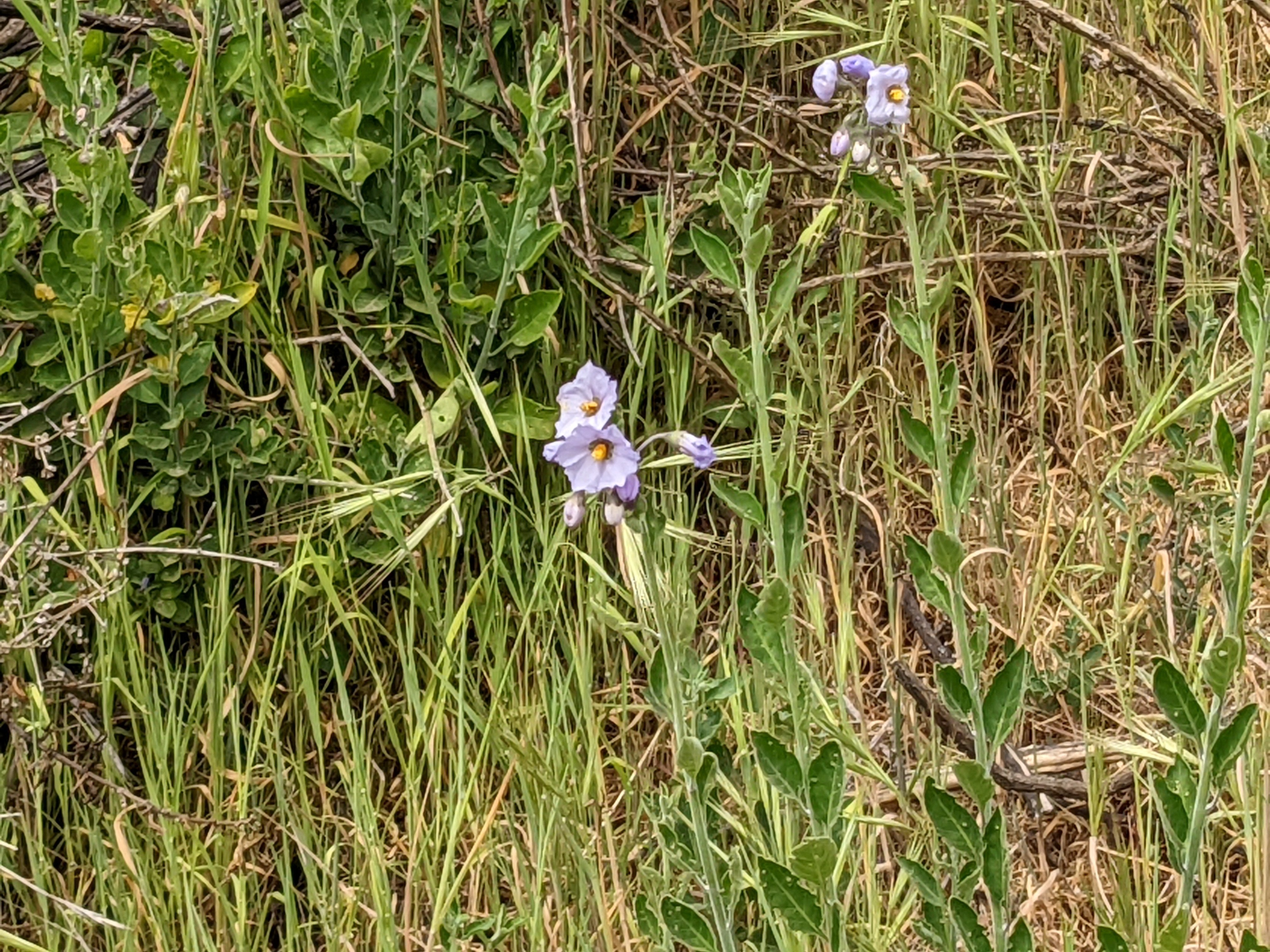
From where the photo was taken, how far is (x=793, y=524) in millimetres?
1273

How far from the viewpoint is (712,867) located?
1.29 metres

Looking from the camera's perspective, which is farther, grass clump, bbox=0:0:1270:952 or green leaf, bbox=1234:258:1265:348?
grass clump, bbox=0:0:1270:952

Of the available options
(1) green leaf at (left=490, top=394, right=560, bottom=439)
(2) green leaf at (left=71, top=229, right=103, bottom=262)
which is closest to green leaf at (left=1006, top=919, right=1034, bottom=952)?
(1) green leaf at (left=490, top=394, right=560, bottom=439)

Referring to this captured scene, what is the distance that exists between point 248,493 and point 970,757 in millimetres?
1121

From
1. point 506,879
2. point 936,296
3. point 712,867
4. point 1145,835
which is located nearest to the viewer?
point 936,296

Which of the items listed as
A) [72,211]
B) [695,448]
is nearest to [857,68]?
[695,448]

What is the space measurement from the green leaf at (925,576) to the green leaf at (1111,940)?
12.3 inches

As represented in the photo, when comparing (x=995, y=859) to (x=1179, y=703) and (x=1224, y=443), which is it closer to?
(x=1179, y=703)

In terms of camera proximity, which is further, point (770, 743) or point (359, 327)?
point (359, 327)

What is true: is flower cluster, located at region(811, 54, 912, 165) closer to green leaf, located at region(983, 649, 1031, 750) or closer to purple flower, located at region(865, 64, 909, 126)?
purple flower, located at region(865, 64, 909, 126)

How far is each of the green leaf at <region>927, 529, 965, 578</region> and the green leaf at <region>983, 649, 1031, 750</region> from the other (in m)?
0.10

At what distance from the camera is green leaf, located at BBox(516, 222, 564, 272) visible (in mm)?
2025

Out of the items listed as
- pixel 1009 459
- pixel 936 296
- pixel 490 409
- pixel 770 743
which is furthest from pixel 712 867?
pixel 1009 459

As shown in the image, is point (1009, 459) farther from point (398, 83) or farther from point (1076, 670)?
point (398, 83)
